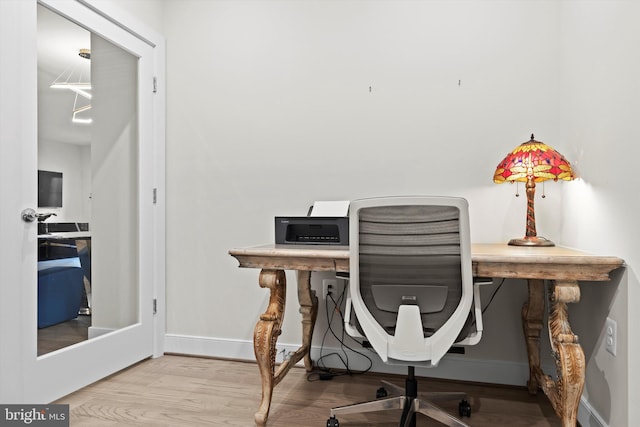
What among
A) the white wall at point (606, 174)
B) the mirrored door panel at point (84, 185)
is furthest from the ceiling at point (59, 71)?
the white wall at point (606, 174)

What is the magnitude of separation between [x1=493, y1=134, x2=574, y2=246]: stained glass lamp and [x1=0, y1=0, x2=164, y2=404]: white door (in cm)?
217

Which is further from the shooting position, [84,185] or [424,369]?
[424,369]

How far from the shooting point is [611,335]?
1640 millimetres

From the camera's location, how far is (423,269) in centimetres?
160

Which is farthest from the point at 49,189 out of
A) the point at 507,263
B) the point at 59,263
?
the point at 507,263

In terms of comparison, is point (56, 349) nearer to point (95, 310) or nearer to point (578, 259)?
point (95, 310)

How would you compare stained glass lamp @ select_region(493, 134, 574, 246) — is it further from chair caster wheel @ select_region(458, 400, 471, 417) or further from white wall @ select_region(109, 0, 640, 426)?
chair caster wheel @ select_region(458, 400, 471, 417)

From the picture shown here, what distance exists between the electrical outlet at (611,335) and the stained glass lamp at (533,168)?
1.63ft

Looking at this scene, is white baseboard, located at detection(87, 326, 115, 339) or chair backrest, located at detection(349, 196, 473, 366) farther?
white baseboard, located at detection(87, 326, 115, 339)

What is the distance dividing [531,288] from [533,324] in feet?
0.64

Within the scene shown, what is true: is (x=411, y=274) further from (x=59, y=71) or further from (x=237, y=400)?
(x=59, y=71)

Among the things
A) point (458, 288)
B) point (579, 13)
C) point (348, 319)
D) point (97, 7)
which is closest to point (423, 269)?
point (458, 288)

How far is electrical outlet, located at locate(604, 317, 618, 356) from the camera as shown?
1.61m

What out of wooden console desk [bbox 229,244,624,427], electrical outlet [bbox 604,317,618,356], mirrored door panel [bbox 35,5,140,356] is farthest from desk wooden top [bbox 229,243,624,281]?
mirrored door panel [bbox 35,5,140,356]
